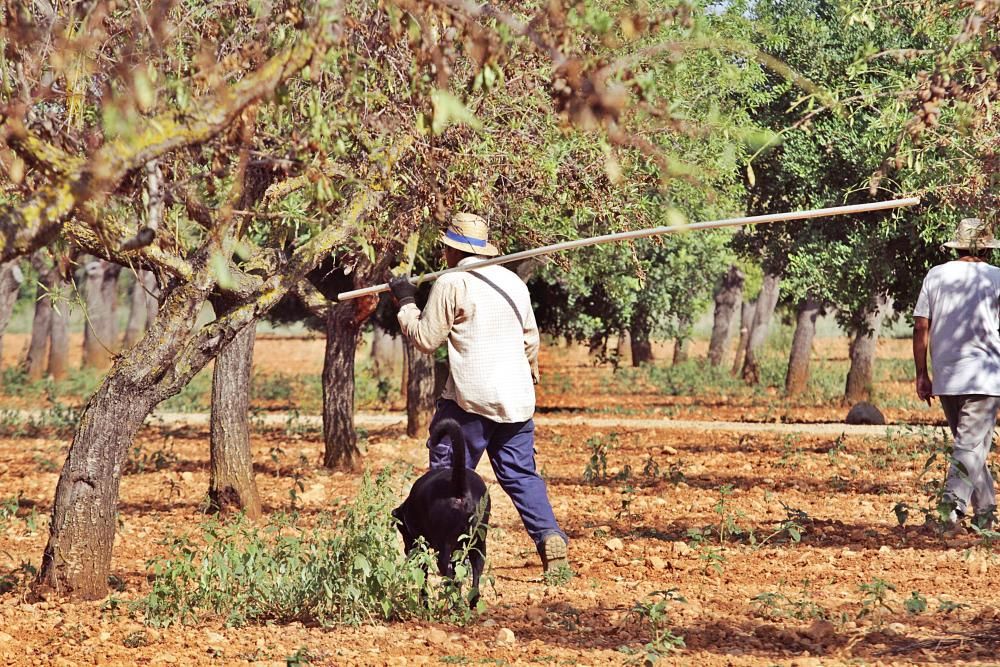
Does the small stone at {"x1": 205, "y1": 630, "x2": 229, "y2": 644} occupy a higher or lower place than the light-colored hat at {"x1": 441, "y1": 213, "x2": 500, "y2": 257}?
lower

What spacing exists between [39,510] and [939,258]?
34.8 feet

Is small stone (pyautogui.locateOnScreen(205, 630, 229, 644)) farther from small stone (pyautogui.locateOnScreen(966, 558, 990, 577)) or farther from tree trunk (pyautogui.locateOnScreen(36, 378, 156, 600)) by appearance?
small stone (pyautogui.locateOnScreen(966, 558, 990, 577))

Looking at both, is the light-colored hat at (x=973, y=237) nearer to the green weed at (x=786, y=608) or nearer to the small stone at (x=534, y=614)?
the green weed at (x=786, y=608)

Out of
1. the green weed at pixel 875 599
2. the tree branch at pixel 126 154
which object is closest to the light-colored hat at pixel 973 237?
the green weed at pixel 875 599

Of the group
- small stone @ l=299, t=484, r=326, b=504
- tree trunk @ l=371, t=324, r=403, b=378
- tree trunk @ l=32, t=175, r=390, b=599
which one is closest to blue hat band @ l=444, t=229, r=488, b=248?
tree trunk @ l=32, t=175, r=390, b=599

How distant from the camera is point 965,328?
8367mm

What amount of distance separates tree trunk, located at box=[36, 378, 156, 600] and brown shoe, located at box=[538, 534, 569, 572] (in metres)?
2.30

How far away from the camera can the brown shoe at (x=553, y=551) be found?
7152 mm

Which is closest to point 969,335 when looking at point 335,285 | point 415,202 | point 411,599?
point 415,202

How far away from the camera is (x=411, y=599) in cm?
620

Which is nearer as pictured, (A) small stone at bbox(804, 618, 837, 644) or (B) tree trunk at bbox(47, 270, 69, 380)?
(A) small stone at bbox(804, 618, 837, 644)

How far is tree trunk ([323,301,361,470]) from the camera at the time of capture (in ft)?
43.0

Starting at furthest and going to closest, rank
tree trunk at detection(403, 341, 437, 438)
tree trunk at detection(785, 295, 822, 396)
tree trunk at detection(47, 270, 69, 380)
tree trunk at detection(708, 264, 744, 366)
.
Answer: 1. tree trunk at detection(708, 264, 744, 366)
2. tree trunk at detection(47, 270, 69, 380)
3. tree trunk at detection(785, 295, 822, 396)
4. tree trunk at detection(403, 341, 437, 438)

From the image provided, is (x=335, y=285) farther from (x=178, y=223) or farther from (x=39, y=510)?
(x=178, y=223)
